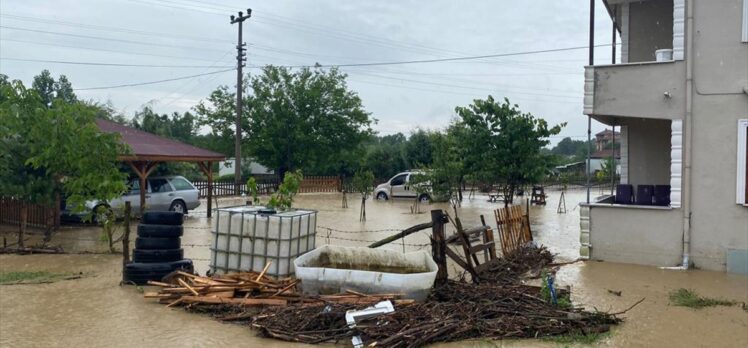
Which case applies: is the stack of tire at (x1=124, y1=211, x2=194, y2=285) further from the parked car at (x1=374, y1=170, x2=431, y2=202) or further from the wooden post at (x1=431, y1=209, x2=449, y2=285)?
the parked car at (x1=374, y1=170, x2=431, y2=202)

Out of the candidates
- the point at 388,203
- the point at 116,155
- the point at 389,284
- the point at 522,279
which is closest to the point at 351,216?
the point at 388,203

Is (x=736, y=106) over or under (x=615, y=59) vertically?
under

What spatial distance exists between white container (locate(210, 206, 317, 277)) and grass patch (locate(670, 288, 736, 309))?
17.4ft

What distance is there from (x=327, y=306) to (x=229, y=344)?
3.83 feet

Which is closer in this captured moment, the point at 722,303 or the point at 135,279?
the point at 722,303

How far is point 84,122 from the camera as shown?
12320 millimetres

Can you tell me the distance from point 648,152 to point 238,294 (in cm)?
971

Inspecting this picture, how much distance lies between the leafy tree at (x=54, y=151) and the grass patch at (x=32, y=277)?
1925 millimetres

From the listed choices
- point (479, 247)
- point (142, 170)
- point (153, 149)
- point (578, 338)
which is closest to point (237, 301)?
point (479, 247)

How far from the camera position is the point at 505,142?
1494 cm

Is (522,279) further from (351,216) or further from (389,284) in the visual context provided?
(351,216)

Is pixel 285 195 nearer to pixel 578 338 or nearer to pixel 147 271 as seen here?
pixel 147 271

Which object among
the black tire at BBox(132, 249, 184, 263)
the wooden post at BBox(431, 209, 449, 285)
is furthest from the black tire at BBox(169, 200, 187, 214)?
the wooden post at BBox(431, 209, 449, 285)

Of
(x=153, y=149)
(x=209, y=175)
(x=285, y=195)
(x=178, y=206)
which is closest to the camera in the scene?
(x=285, y=195)
